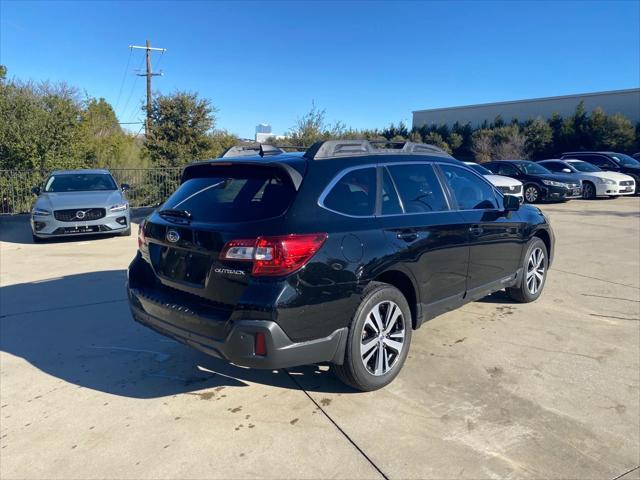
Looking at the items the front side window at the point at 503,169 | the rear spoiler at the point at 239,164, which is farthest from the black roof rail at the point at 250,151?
the front side window at the point at 503,169

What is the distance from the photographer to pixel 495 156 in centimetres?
4016

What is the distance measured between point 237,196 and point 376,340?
145 centimetres

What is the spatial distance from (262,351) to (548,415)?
2012 millimetres

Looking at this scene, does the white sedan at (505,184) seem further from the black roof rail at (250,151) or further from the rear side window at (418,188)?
the black roof rail at (250,151)

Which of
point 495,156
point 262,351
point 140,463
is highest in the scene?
point 495,156

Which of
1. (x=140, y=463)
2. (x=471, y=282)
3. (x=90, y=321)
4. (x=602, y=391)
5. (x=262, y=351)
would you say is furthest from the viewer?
(x=90, y=321)

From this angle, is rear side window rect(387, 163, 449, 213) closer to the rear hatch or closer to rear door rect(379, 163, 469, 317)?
rear door rect(379, 163, 469, 317)

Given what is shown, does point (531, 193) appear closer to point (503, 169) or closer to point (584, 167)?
point (503, 169)

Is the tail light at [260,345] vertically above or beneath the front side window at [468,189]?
beneath

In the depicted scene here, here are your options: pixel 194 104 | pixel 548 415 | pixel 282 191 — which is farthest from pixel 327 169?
pixel 194 104

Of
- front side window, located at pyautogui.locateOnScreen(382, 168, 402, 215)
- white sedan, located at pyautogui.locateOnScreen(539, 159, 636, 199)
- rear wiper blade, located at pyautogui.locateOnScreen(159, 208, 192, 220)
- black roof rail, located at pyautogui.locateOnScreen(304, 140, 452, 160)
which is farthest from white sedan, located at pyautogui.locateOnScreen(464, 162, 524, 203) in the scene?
rear wiper blade, located at pyautogui.locateOnScreen(159, 208, 192, 220)

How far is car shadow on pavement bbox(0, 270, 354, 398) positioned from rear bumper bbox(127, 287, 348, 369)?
549 millimetres

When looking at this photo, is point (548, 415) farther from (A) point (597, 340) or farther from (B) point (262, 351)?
(B) point (262, 351)

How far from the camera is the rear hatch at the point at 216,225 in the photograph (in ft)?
10.1
